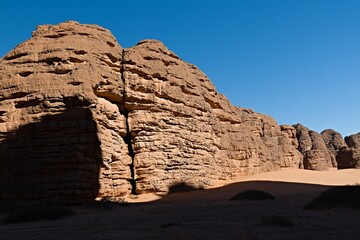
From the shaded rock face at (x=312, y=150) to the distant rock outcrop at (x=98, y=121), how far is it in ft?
72.8

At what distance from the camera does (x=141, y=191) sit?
1677 centimetres

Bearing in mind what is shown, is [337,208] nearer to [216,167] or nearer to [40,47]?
[216,167]

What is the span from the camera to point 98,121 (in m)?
15.2

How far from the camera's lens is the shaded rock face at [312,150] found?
42.0 m

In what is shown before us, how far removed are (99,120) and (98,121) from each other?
0.11 m

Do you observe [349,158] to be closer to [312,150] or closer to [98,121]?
[312,150]

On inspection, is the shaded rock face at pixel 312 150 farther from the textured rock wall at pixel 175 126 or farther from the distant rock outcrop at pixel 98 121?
the distant rock outcrop at pixel 98 121

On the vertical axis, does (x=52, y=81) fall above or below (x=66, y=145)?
above

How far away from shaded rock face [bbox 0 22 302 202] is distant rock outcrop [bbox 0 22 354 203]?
0.04 meters

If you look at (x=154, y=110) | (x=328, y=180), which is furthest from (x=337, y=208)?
(x=328, y=180)

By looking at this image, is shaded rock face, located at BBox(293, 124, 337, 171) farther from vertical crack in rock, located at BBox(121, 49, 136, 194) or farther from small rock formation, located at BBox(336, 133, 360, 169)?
vertical crack in rock, located at BBox(121, 49, 136, 194)

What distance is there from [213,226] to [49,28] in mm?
14276

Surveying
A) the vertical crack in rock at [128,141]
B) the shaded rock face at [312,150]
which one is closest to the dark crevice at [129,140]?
the vertical crack in rock at [128,141]

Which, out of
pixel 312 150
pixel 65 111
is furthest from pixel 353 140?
pixel 65 111
